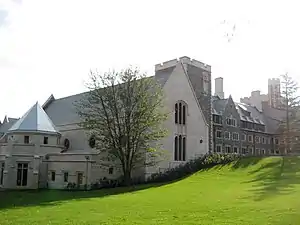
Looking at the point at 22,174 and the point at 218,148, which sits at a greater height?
the point at 218,148

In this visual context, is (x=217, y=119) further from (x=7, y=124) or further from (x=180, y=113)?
(x=7, y=124)

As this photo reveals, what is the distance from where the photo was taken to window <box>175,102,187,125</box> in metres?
47.3

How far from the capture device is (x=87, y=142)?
50.4 meters

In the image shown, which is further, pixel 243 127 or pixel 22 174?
pixel 243 127

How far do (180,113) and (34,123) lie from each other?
18115 millimetres

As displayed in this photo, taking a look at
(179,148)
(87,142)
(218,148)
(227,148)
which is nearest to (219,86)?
(227,148)

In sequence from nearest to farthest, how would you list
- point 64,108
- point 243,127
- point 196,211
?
1. point 196,211
2. point 64,108
3. point 243,127

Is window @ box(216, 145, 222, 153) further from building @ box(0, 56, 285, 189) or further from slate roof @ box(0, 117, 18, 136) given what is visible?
slate roof @ box(0, 117, 18, 136)

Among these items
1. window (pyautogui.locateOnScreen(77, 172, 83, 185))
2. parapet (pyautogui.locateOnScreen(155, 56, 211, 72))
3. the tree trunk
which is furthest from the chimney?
window (pyautogui.locateOnScreen(77, 172, 83, 185))

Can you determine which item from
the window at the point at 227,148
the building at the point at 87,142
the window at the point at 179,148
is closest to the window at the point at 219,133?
the window at the point at 227,148

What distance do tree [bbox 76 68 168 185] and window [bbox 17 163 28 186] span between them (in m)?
9.97

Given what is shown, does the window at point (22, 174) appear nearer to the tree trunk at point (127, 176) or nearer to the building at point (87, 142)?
the building at point (87, 142)

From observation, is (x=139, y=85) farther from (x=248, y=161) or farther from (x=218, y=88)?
(x=218, y=88)

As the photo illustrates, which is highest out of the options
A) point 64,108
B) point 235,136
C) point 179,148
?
point 64,108
